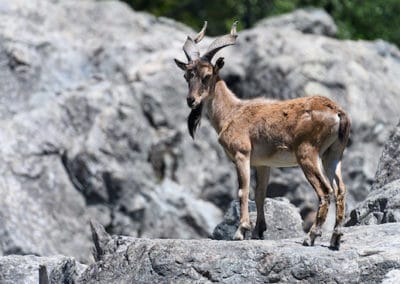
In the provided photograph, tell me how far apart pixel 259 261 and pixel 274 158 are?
225cm

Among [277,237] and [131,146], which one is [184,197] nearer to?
[131,146]

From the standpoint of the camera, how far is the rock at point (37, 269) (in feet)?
56.4

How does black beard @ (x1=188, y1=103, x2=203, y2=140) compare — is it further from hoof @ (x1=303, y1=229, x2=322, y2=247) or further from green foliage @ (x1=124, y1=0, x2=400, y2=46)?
green foliage @ (x1=124, y1=0, x2=400, y2=46)

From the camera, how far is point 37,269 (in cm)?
1770

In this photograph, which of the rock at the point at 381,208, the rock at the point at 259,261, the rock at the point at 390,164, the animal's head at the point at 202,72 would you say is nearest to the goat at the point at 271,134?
the animal's head at the point at 202,72

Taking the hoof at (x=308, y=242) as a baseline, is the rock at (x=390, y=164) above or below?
below

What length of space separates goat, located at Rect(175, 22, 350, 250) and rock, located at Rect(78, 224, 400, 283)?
17.0 inches

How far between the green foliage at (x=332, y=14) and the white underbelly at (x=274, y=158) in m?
25.3

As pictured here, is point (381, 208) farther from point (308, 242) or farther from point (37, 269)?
point (37, 269)

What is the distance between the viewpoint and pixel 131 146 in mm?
30422

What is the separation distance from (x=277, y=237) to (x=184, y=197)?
1159cm

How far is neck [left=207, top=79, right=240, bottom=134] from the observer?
18.5 m

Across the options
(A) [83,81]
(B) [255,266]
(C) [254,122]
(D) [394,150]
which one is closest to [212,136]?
(A) [83,81]

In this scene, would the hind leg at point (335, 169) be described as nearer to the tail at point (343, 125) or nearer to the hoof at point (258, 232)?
the tail at point (343, 125)
